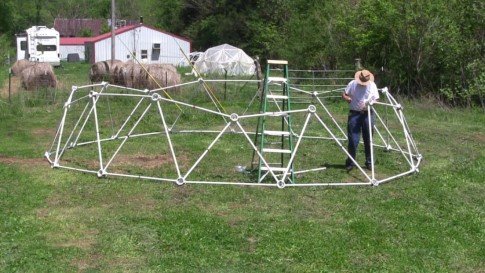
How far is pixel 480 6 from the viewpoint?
22.5 m

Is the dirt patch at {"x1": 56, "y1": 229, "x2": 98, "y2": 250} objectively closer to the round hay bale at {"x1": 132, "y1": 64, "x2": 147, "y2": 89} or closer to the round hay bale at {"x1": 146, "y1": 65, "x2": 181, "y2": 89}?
the round hay bale at {"x1": 146, "y1": 65, "x2": 181, "y2": 89}

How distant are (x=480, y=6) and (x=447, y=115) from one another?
3.97 metres

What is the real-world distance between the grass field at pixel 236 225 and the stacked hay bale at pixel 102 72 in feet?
46.5

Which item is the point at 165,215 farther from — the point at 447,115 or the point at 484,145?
the point at 447,115

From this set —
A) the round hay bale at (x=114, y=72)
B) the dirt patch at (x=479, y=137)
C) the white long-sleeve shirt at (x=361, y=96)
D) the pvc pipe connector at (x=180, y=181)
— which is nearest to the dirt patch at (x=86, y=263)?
the pvc pipe connector at (x=180, y=181)

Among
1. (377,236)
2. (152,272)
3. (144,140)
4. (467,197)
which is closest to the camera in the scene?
(152,272)

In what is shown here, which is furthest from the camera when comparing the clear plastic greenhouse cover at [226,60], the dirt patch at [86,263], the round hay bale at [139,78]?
the clear plastic greenhouse cover at [226,60]

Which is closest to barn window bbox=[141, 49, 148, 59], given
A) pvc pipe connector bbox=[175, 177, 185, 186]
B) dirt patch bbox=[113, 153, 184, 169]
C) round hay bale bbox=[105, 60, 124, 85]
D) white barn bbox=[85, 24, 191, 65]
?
white barn bbox=[85, 24, 191, 65]

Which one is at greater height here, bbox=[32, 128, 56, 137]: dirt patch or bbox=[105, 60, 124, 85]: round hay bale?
bbox=[105, 60, 124, 85]: round hay bale

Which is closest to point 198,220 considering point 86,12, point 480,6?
point 480,6

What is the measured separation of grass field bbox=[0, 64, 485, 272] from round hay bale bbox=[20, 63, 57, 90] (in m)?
13.9

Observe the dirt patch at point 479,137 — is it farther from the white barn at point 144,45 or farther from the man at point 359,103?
the white barn at point 144,45

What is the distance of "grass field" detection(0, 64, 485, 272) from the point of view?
749cm

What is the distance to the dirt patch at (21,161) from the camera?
1244 centimetres
